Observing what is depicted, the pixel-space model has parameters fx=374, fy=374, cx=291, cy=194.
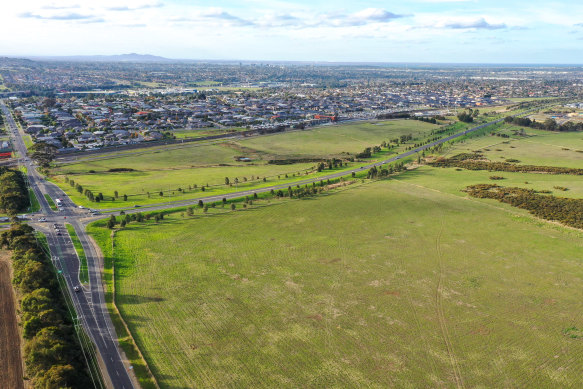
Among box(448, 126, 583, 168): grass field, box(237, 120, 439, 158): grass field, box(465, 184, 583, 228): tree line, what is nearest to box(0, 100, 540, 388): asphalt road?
box(465, 184, 583, 228): tree line

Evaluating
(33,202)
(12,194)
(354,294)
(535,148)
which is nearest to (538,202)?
(354,294)

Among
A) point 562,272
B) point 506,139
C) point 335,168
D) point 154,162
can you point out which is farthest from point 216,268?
point 506,139

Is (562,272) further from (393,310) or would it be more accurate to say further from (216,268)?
(216,268)

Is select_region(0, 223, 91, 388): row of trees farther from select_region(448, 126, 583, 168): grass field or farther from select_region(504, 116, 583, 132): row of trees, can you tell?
select_region(504, 116, 583, 132): row of trees

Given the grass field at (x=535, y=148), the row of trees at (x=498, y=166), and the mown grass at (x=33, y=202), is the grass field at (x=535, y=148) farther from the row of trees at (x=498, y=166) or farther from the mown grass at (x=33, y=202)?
the mown grass at (x=33, y=202)

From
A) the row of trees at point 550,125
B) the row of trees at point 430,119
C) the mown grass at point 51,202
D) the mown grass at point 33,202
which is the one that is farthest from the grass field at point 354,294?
the row of trees at point 430,119

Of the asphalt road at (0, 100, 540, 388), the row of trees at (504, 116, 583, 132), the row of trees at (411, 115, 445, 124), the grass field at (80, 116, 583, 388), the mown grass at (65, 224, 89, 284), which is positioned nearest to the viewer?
the grass field at (80, 116, 583, 388)
